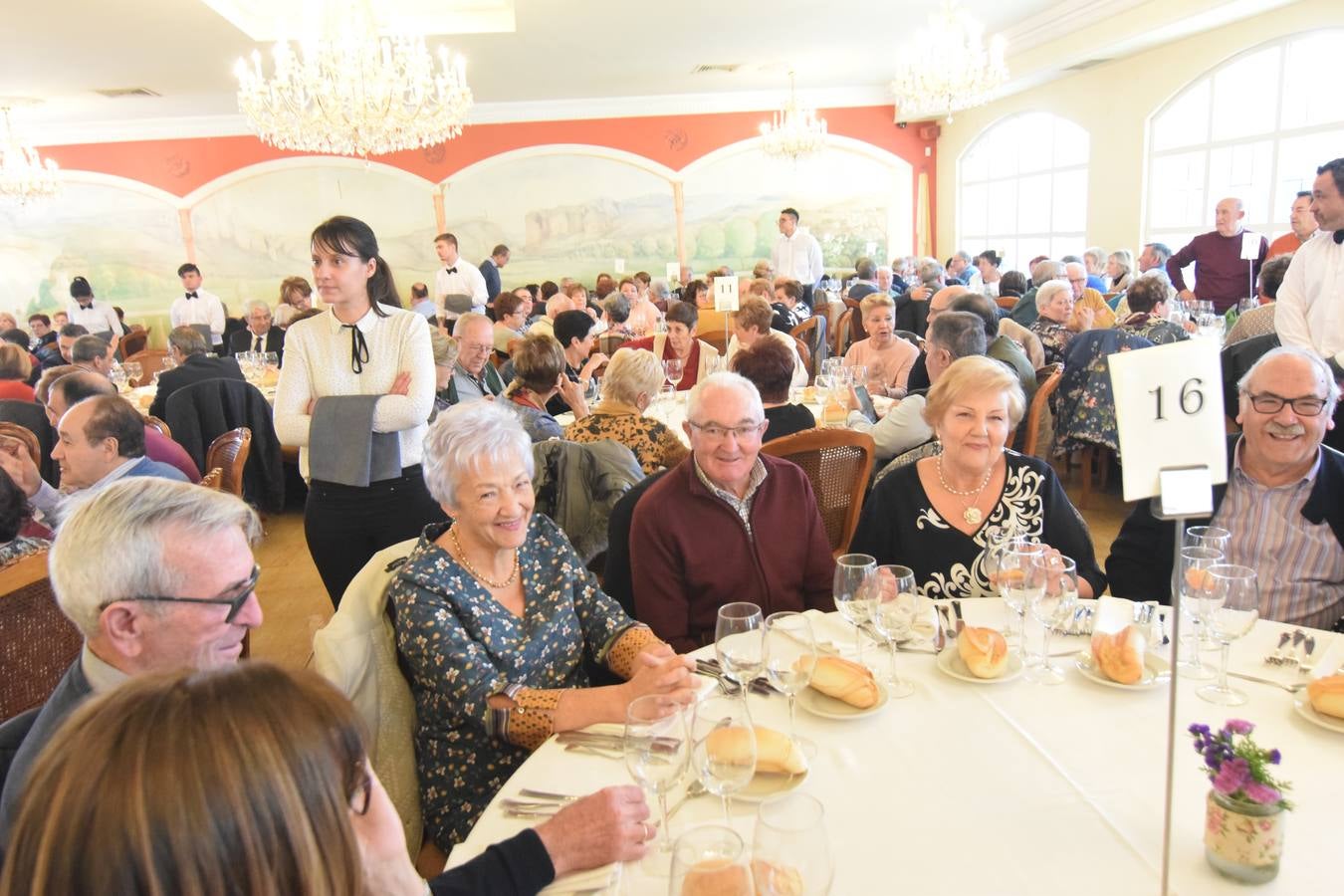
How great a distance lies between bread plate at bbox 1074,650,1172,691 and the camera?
153cm

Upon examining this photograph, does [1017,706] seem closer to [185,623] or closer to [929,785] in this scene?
[929,785]

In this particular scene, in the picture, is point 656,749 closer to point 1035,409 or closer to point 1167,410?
point 1167,410

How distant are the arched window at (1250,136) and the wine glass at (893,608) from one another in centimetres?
824

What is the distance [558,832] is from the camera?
1.18 meters

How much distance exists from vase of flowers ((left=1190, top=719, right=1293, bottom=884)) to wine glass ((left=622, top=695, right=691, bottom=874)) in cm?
65

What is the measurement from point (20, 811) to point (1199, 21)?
9.97 m

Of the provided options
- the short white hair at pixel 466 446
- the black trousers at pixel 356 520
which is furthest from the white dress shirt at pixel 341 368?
the short white hair at pixel 466 446

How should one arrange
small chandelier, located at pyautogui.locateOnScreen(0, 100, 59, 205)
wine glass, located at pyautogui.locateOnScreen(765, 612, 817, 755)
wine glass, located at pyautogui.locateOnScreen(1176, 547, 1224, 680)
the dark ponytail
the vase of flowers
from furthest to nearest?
small chandelier, located at pyautogui.locateOnScreen(0, 100, 59, 205), the dark ponytail, wine glass, located at pyautogui.locateOnScreen(1176, 547, 1224, 680), wine glass, located at pyautogui.locateOnScreen(765, 612, 817, 755), the vase of flowers

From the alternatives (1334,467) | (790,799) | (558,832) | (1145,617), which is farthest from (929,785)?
(1334,467)

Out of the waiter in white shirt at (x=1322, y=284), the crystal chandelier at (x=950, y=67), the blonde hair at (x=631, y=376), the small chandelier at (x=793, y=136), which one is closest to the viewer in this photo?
the blonde hair at (x=631, y=376)

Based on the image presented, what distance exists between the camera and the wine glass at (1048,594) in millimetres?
1587

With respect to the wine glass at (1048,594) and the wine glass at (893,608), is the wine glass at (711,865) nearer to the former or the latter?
the wine glass at (893,608)

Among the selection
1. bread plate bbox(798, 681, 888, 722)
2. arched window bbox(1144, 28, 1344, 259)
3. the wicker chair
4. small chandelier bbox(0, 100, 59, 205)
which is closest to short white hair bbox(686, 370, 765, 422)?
bread plate bbox(798, 681, 888, 722)

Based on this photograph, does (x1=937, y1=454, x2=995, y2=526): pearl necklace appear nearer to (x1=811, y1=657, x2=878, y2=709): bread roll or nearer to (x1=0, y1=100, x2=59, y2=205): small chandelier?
(x1=811, y1=657, x2=878, y2=709): bread roll
